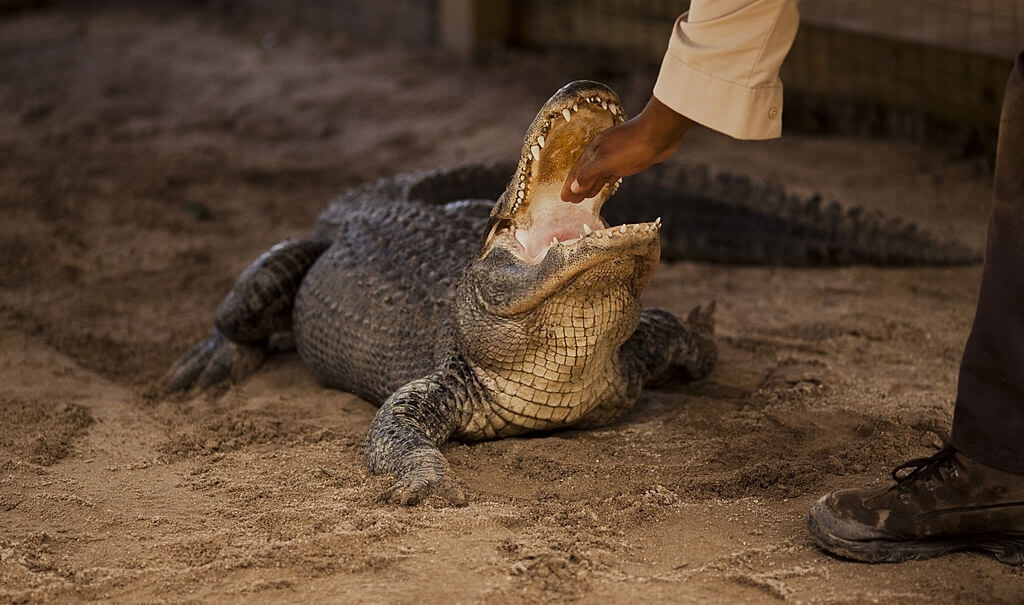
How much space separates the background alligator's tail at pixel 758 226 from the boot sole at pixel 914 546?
97.8 inches

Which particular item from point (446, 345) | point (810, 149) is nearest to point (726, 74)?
point (446, 345)

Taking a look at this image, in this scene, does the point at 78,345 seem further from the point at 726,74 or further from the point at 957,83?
the point at 957,83

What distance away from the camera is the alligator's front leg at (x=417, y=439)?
276 cm

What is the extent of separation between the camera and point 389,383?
355 centimetres

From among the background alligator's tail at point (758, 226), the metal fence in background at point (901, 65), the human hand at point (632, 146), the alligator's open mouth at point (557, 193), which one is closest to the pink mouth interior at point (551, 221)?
the alligator's open mouth at point (557, 193)

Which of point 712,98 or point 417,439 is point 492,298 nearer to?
point 417,439

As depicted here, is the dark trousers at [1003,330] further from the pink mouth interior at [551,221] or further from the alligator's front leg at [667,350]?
the alligator's front leg at [667,350]

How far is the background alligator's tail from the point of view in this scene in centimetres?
480

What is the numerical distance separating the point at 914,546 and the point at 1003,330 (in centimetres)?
53

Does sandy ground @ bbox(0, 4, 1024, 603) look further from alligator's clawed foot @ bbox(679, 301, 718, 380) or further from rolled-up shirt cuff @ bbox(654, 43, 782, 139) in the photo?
rolled-up shirt cuff @ bbox(654, 43, 782, 139)

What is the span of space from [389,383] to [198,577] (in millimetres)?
1225

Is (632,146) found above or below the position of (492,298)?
above

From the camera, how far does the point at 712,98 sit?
2445 millimetres

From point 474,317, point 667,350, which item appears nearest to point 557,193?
point 474,317
